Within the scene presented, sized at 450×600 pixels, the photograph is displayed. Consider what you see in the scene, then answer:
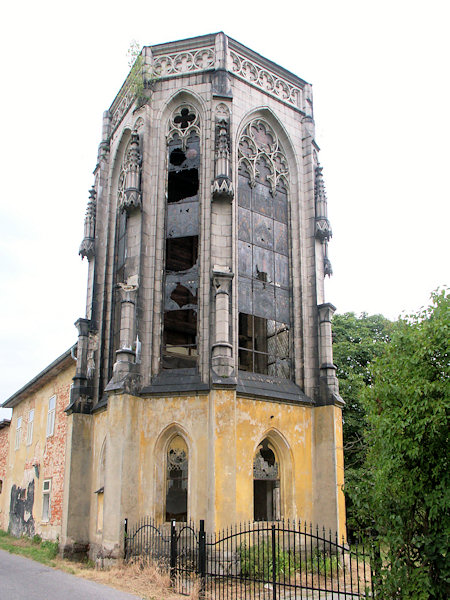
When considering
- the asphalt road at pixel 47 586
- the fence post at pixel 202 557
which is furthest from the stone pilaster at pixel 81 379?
the fence post at pixel 202 557

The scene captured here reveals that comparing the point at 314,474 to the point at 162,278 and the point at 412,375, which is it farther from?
the point at 412,375

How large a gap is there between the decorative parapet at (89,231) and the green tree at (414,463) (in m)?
13.9

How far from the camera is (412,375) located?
774 cm

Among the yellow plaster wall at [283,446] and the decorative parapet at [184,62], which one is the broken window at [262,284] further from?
the decorative parapet at [184,62]

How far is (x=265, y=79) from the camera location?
19.5m

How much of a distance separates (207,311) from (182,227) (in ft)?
9.45

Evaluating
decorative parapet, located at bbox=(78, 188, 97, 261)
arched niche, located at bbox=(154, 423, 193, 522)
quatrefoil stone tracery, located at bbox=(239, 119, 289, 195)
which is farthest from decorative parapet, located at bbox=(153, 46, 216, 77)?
arched niche, located at bbox=(154, 423, 193, 522)

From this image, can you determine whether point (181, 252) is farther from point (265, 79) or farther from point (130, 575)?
point (130, 575)

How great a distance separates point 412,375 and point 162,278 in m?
10.4

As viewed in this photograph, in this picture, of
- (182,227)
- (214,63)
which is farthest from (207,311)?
(214,63)

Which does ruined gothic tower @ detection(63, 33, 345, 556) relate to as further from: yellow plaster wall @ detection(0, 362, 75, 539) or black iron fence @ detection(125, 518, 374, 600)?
yellow plaster wall @ detection(0, 362, 75, 539)

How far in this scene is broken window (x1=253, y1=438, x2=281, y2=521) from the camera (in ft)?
52.3

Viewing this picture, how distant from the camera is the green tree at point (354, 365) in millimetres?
24094

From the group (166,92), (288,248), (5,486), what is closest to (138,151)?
(166,92)
